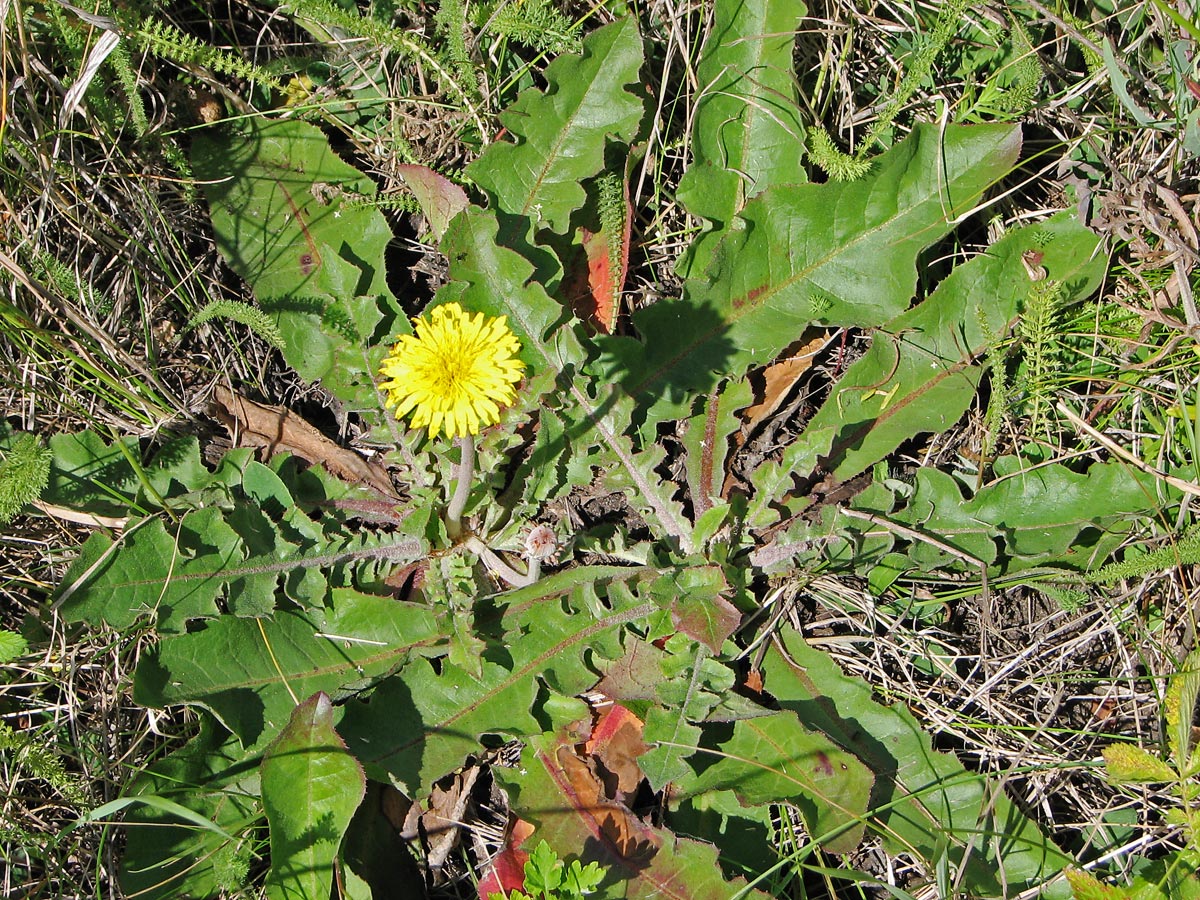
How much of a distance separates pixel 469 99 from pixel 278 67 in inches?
29.5

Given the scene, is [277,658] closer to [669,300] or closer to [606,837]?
[606,837]

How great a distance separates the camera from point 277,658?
310cm

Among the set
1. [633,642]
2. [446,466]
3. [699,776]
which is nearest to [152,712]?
[446,466]

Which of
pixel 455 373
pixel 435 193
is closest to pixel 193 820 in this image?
pixel 455 373

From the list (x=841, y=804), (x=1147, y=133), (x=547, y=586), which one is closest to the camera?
(x=841, y=804)

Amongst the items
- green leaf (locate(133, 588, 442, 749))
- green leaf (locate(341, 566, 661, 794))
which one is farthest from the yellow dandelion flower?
green leaf (locate(133, 588, 442, 749))

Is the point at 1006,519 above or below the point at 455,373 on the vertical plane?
below

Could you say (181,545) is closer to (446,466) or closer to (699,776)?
(446,466)

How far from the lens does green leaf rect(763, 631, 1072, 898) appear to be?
2.92 meters

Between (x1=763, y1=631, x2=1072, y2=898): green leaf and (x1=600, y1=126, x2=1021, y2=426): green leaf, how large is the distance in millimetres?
994

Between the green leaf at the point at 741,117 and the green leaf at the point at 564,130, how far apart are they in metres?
0.27

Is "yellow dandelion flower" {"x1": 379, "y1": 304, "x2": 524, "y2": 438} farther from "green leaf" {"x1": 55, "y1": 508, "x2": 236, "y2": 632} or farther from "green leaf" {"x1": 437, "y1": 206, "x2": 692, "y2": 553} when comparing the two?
"green leaf" {"x1": 55, "y1": 508, "x2": 236, "y2": 632}

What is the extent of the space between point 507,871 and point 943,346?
87.6 inches

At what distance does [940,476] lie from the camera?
3.20 meters
